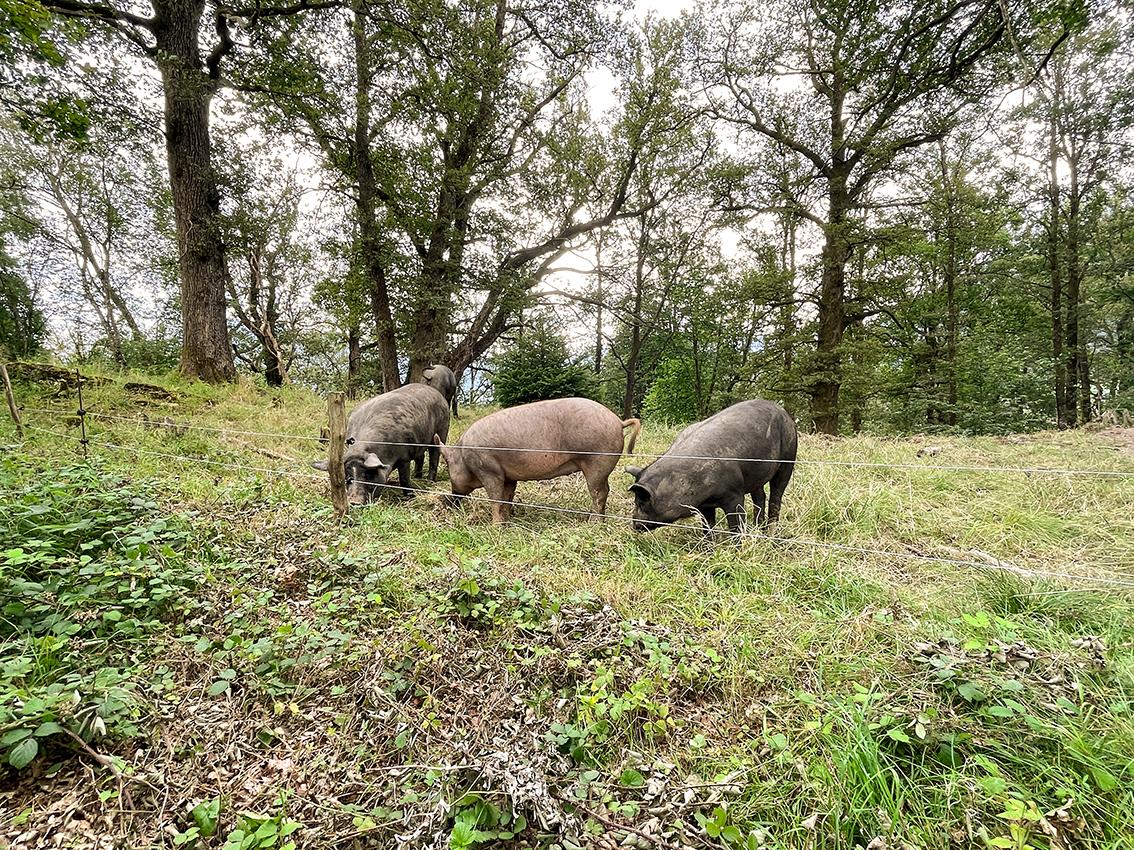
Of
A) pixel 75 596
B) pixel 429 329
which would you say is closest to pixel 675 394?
pixel 429 329

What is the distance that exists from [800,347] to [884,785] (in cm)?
1244

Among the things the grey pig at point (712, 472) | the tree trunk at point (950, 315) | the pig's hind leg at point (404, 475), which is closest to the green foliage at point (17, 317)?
the pig's hind leg at point (404, 475)

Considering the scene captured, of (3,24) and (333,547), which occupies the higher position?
(3,24)

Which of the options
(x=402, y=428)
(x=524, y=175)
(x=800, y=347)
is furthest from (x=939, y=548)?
(x=524, y=175)

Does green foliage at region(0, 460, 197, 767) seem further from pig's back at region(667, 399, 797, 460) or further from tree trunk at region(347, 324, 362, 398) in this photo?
tree trunk at region(347, 324, 362, 398)

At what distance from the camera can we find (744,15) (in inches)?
403

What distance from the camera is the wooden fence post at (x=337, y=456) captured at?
13.6 ft

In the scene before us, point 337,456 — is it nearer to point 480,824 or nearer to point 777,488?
point 480,824

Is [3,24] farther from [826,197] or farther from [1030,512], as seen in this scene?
[826,197]

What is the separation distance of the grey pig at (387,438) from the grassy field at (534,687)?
1.24m

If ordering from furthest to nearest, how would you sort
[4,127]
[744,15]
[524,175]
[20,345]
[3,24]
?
[4,127] → [20,345] → [524,175] → [744,15] → [3,24]

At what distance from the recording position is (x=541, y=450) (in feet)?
16.8

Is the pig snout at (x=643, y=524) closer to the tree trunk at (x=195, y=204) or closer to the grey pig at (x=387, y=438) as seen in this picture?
the grey pig at (x=387, y=438)

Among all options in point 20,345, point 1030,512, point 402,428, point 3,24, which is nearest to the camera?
point 1030,512
